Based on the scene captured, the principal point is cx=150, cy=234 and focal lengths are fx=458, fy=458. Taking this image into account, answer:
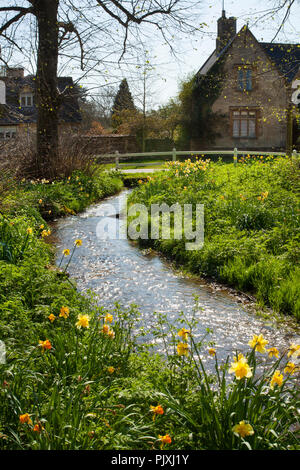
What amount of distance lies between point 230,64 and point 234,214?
85.8 ft

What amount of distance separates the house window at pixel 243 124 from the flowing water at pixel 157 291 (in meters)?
25.4

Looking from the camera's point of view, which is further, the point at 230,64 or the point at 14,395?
the point at 230,64

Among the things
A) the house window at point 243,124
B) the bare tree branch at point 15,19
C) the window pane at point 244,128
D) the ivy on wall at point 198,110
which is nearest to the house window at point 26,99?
the ivy on wall at point 198,110

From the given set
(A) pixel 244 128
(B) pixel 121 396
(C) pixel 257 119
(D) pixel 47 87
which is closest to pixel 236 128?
(A) pixel 244 128

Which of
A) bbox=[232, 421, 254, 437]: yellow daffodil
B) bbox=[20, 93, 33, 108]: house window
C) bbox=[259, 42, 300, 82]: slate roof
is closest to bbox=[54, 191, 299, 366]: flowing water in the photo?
bbox=[232, 421, 254, 437]: yellow daffodil

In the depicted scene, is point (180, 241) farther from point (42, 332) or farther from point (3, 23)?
point (3, 23)

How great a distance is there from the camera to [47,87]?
43.6 feet

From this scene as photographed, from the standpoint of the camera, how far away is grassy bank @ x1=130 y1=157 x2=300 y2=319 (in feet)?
19.7

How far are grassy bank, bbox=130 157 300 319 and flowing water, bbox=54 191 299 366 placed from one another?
352mm

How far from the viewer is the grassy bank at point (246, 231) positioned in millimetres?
5992

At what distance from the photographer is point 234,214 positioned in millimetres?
8328

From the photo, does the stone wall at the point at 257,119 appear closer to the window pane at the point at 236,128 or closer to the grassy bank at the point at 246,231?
the window pane at the point at 236,128

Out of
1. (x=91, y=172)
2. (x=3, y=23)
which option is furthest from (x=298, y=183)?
(x=3, y=23)

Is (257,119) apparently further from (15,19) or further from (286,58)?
(15,19)
